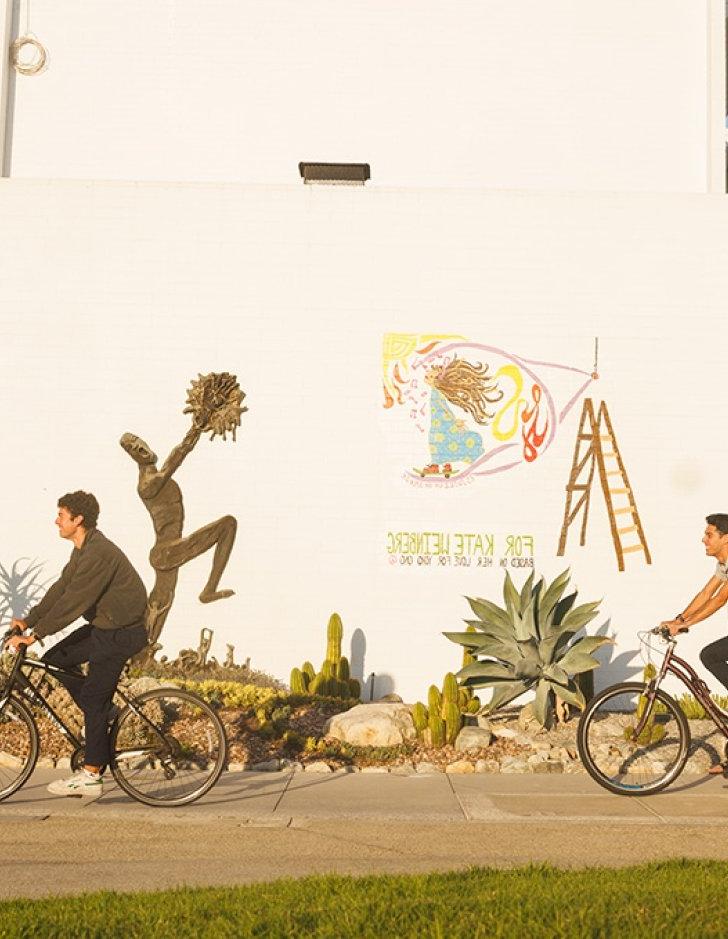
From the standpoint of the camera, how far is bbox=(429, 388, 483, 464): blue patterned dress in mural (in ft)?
46.2

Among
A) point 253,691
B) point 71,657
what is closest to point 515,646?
point 253,691

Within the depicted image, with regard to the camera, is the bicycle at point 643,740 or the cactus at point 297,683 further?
the cactus at point 297,683

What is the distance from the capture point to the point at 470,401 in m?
14.2

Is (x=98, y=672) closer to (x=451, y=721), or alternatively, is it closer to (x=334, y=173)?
(x=451, y=721)

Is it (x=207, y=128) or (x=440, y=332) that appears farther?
(x=207, y=128)

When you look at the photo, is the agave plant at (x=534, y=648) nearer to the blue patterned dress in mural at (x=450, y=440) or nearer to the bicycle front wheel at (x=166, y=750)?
the blue patterned dress in mural at (x=450, y=440)

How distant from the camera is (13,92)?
699 inches

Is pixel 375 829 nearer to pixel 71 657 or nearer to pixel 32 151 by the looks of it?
pixel 71 657

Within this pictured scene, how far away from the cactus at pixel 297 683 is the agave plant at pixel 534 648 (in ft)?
6.89

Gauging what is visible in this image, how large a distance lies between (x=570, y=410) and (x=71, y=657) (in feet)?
25.2

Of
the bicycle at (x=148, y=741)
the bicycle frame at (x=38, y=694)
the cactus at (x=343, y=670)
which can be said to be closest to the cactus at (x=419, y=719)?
the cactus at (x=343, y=670)

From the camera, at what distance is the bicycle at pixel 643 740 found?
347 inches

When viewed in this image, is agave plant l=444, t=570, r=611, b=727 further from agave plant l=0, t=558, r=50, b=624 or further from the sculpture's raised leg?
agave plant l=0, t=558, r=50, b=624

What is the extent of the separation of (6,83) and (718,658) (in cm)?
1360
